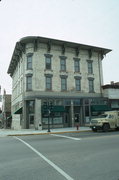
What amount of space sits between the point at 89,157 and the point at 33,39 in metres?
23.1

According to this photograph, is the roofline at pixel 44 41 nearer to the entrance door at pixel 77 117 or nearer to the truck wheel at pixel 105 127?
the entrance door at pixel 77 117

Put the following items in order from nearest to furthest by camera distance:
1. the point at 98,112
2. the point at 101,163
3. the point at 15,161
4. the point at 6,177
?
the point at 6,177, the point at 101,163, the point at 15,161, the point at 98,112

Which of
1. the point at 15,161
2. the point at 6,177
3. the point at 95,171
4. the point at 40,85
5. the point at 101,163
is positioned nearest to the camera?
the point at 6,177

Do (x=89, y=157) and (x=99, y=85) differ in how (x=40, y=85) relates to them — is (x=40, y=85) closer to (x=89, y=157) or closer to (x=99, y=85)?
(x=99, y=85)

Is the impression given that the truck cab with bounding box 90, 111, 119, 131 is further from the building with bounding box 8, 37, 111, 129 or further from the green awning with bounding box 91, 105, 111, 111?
the green awning with bounding box 91, 105, 111, 111

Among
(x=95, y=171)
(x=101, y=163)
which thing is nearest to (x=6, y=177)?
(x=95, y=171)

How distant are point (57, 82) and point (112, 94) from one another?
10264 millimetres

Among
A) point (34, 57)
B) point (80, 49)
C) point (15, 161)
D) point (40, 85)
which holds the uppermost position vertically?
point (80, 49)

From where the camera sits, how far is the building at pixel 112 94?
30.5 m

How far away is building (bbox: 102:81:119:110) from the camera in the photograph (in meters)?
30.5

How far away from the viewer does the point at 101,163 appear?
6.41 m

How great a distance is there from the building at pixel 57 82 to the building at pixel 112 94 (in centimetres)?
102

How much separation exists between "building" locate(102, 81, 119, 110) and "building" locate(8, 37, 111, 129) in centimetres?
102

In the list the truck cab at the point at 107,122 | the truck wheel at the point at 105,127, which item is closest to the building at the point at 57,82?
the truck cab at the point at 107,122
